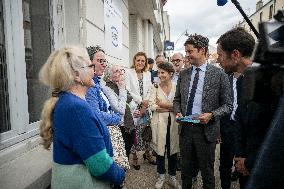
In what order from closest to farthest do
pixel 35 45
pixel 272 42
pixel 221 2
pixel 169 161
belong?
pixel 272 42, pixel 221 2, pixel 35 45, pixel 169 161

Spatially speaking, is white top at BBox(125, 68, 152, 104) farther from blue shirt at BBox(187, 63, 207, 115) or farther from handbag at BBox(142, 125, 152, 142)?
blue shirt at BBox(187, 63, 207, 115)

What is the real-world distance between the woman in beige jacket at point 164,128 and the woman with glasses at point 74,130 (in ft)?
7.48

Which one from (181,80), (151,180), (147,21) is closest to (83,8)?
(181,80)

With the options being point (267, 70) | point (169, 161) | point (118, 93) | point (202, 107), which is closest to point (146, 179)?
point (169, 161)

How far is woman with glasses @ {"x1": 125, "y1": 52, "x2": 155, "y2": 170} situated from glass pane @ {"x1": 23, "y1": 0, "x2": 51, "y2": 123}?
1709mm

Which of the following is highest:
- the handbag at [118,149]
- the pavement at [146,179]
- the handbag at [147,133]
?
the handbag at [118,149]

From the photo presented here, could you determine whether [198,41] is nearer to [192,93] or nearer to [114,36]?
[192,93]

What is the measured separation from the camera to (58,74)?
1746 mm

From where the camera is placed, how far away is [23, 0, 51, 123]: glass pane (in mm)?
2627

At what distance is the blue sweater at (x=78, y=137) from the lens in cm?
162

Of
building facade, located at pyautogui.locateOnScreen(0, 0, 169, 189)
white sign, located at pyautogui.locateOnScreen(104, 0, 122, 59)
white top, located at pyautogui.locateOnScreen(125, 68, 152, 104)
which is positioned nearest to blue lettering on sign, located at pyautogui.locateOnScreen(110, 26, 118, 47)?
white sign, located at pyautogui.locateOnScreen(104, 0, 122, 59)

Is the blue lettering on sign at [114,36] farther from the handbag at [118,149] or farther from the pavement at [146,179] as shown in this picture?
the handbag at [118,149]

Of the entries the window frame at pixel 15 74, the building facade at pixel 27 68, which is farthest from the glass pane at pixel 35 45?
the window frame at pixel 15 74

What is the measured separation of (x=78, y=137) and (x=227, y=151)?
260 cm
